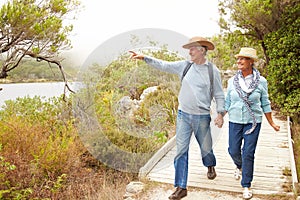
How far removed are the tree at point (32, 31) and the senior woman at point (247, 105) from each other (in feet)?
12.0

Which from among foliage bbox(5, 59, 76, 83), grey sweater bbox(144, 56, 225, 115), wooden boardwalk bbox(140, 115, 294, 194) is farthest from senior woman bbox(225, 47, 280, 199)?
foliage bbox(5, 59, 76, 83)

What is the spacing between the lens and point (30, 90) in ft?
20.6

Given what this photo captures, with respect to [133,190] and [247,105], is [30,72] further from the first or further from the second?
[247,105]

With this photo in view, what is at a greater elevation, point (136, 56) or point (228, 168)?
point (136, 56)

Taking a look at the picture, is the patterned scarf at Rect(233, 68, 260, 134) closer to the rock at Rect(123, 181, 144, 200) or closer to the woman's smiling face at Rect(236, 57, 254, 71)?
the woman's smiling face at Rect(236, 57, 254, 71)

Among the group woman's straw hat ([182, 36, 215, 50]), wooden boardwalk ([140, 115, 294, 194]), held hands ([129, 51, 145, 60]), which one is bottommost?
wooden boardwalk ([140, 115, 294, 194])

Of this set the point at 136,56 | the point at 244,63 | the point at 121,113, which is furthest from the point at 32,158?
the point at 244,63

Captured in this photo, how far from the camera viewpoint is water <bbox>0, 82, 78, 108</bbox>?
19.3 ft

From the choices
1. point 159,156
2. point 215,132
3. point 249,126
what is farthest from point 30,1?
point 249,126

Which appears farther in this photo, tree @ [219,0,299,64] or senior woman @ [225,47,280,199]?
tree @ [219,0,299,64]

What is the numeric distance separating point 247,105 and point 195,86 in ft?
1.89

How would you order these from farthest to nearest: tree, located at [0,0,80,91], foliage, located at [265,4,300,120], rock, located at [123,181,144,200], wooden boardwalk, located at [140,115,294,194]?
foliage, located at [265,4,300,120] → tree, located at [0,0,80,91] → wooden boardwalk, located at [140,115,294,194] → rock, located at [123,181,144,200]

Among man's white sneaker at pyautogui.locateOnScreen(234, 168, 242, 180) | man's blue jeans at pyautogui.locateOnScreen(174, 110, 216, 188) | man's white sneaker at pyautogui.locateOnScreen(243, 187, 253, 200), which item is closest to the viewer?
man's blue jeans at pyautogui.locateOnScreen(174, 110, 216, 188)

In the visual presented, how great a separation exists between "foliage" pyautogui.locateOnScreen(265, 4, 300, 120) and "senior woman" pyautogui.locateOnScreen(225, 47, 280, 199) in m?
4.56
